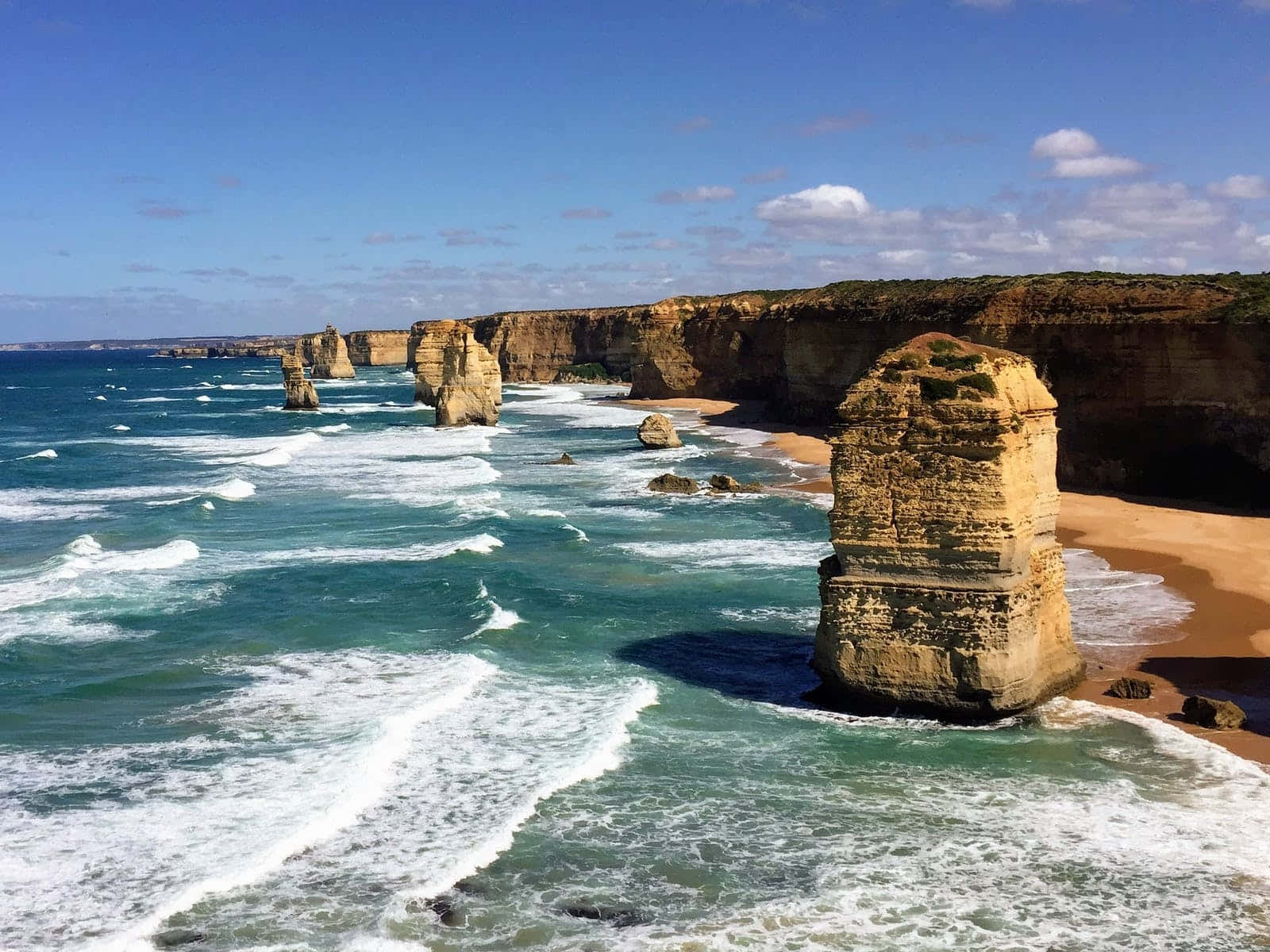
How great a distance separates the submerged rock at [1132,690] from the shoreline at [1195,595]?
130 millimetres

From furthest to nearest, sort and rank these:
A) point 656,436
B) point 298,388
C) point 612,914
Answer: point 298,388 → point 656,436 → point 612,914

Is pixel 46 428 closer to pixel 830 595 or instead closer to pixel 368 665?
pixel 368 665

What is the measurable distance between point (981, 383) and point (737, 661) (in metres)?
6.68

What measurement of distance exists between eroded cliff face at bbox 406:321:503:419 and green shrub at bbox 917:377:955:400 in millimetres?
48181

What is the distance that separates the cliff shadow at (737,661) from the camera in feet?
61.3

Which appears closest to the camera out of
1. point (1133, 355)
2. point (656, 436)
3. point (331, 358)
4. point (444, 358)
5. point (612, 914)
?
point (612, 914)

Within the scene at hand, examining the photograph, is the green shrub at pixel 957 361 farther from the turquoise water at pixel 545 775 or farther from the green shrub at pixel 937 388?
the turquoise water at pixel 545 775

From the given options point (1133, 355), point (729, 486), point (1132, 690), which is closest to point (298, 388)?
point (729, 486)

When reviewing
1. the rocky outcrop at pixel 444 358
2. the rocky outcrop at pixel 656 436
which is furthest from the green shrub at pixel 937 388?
the rocky outcrop at pixel 444 358

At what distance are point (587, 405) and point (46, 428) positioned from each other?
120 feet

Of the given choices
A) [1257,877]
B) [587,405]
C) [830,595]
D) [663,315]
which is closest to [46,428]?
[587,405]

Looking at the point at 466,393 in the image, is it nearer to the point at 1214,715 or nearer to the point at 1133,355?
the point at 1133,355

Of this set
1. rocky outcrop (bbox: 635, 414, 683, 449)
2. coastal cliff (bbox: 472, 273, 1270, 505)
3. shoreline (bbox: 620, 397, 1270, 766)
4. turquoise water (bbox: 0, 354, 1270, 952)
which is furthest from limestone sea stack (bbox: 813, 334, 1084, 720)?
rocky outcrop (bbox: 635, 414, 683, 449)

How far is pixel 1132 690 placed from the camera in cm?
1728
